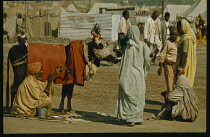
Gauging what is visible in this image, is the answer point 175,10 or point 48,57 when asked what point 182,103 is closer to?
point 48,57

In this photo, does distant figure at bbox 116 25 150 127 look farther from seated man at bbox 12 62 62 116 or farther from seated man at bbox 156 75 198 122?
seated man at bbox 12 62 62 116

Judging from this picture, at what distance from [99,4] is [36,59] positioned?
3170 centimetres

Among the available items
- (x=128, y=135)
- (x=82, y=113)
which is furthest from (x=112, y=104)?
(x=128, y=135)

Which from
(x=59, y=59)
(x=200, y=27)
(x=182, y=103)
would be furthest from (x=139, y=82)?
(x=200, y=27)

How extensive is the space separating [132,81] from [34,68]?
177 centimetres

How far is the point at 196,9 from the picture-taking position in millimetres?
30531

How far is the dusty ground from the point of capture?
348 inches

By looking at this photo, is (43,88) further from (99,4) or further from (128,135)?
(99,4)

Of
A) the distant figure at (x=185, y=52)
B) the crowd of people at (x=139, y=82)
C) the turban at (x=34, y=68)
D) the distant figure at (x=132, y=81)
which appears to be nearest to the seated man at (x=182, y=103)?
the crowd of people at (x=139, y=82)

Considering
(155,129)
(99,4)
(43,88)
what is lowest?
(155,129)

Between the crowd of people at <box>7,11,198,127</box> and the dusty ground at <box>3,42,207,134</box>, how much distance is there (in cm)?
22

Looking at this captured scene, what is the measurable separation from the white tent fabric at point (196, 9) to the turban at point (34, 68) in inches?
861

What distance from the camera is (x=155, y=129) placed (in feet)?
29.5

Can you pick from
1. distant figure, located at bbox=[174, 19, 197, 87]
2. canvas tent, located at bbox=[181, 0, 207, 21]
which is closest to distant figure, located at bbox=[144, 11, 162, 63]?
distant figure, located at bbox=[174, 19, 197, 87]
